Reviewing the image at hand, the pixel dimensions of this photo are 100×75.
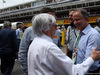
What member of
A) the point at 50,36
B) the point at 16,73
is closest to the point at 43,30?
the point at 50,36

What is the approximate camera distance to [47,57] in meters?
1.26

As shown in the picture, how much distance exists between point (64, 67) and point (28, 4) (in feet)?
148

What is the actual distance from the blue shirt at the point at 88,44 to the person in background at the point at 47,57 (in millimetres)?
327

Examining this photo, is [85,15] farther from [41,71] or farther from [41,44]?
[41,71]

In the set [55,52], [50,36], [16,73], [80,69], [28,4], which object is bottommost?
[16,73]

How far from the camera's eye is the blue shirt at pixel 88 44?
5.79ft

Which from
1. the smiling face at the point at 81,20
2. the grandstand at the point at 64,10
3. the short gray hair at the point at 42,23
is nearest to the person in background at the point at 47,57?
the short gray hair at the point at 42,23

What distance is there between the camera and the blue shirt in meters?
1.77

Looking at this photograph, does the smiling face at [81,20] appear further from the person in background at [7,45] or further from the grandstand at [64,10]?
the grandstand at [64,10]

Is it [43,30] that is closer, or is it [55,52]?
[55,52]

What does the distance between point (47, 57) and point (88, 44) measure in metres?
0.81

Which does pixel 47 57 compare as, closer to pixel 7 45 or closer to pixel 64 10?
pixel 7 45

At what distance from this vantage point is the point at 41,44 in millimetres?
1326

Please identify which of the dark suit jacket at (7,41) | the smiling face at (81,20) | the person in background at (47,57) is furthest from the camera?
the dark suit jacket at (7,41)
